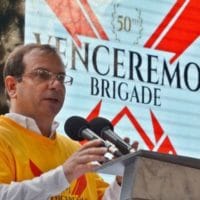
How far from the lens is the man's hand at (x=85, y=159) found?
1.67 meters

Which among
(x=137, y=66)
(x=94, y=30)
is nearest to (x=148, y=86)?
(x=137, y=66)

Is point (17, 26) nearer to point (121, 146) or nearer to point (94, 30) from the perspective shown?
point (94, 30)

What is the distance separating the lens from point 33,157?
1935mm

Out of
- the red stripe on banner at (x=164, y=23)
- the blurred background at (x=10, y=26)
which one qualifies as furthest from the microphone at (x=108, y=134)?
the red stripe on banner at (x=164, y=23)

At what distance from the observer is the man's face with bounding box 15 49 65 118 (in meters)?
1.99

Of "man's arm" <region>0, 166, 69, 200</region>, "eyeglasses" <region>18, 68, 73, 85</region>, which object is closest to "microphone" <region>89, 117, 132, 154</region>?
"man's arm" <region>0, 166, 69, 200</region>

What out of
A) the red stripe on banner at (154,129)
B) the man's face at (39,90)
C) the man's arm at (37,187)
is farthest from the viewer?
the red stripe on banner at (154,129)

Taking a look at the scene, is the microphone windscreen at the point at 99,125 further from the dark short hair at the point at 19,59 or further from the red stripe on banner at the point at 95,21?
the red stripe on banner at the point at 95,21

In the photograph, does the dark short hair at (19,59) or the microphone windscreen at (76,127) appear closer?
the microphone windscreen at (76,127)

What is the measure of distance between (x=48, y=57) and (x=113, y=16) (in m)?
1.88

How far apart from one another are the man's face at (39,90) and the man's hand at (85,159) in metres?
0.26

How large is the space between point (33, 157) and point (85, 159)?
0.26 m

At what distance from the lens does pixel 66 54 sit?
3.69m

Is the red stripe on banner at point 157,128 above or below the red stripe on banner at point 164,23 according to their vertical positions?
below
